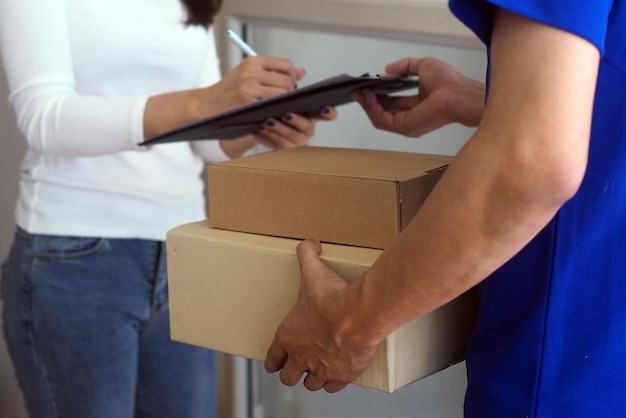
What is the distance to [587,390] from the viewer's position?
2.43 ft

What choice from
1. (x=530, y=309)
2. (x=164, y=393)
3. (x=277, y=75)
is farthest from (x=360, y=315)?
(x=164, y=393)

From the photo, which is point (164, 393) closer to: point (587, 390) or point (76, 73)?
point (76, 73)

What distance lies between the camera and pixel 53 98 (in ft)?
4.33

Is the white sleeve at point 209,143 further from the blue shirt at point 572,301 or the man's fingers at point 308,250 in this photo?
the blue shirt at point 572,301

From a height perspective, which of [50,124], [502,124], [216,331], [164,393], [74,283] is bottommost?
[164,393]

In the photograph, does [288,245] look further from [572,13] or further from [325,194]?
[572,13]

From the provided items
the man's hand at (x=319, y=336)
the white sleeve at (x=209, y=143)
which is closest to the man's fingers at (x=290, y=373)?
the man's hand at (x=319, y=336)

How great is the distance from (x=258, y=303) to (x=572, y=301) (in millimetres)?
348

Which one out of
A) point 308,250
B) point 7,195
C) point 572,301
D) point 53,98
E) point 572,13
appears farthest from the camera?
point 7,195

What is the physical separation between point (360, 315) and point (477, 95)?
46cm

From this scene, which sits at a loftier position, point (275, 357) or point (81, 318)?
point (275, 357)

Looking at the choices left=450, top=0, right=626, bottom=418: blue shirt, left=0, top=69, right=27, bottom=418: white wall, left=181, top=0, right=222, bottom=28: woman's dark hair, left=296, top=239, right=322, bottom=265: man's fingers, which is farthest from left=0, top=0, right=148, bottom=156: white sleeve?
left=0, top=69, right=27, bottom=418: white wall

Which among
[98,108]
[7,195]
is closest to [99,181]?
[98,108]

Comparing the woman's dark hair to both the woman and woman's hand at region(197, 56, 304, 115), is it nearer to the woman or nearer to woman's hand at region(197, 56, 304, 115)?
the woman
